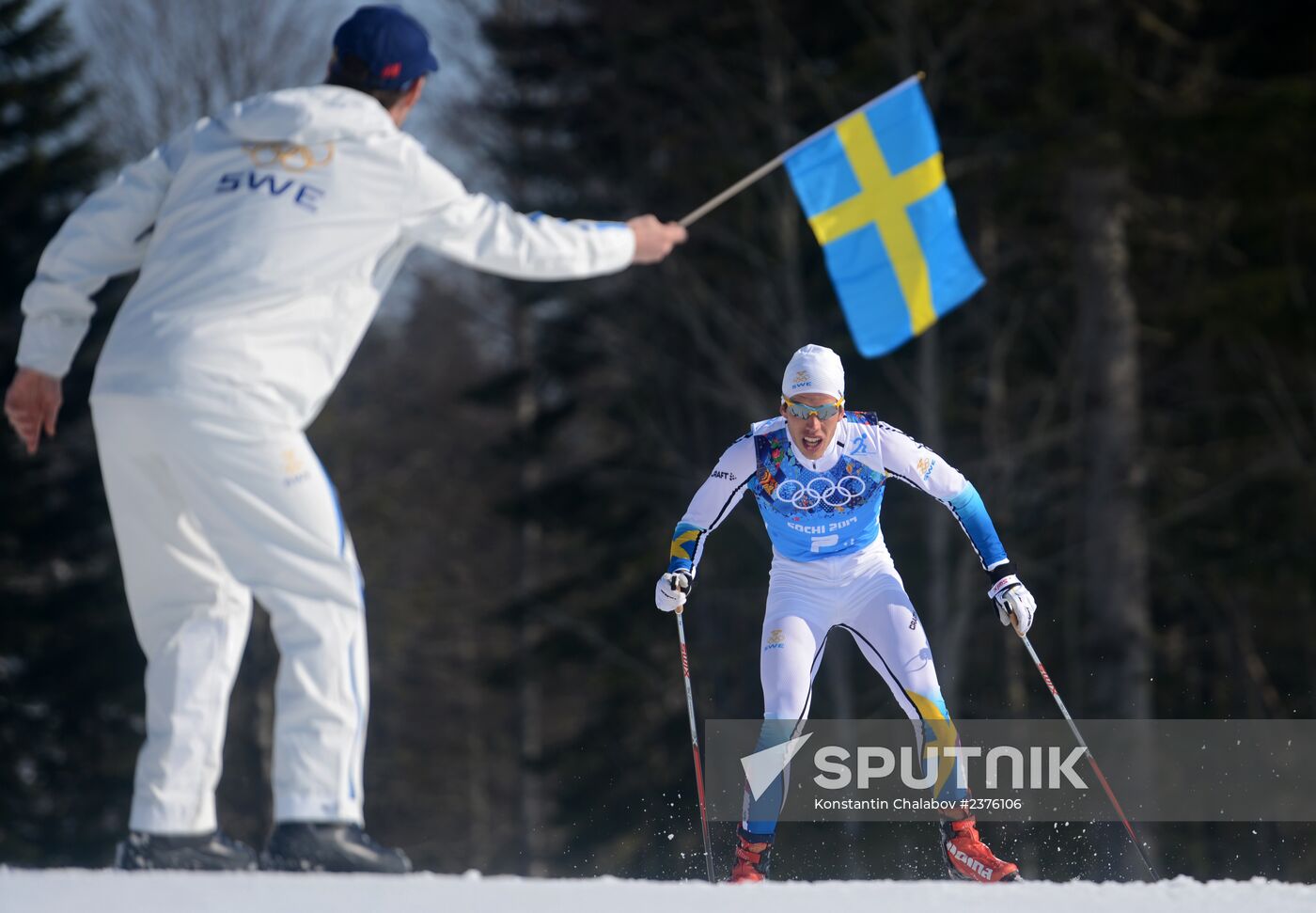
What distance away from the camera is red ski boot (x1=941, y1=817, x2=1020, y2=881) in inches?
235

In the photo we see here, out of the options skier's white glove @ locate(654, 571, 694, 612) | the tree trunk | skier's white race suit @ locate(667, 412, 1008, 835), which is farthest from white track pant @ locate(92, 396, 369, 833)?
the tree trunk

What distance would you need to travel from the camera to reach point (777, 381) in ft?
60.7

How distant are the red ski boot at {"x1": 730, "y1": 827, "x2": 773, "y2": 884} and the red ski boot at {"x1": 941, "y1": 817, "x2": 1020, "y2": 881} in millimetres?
661

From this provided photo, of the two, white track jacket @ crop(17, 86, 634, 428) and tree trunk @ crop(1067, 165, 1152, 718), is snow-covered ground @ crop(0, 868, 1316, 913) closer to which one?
white track jacket @ crop(17, 86, 634, 428)

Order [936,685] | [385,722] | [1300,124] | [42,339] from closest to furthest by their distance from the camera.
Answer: [42,339]
[936,685]
[1300,124]
[385,722]

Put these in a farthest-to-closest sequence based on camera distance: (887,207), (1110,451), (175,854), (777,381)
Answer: (777,381) < (1110,451) < (887,207) < (175,854)

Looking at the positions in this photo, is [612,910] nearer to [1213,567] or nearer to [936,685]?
[936,685]

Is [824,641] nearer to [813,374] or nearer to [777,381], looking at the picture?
[813,374]

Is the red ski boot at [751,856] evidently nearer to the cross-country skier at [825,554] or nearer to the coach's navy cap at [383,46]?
the cross-country skier at [825,554]

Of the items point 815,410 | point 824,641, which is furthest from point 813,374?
point 824,641

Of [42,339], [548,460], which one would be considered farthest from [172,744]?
[548,460]

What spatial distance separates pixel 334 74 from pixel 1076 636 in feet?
49.3

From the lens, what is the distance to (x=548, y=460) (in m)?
24.5

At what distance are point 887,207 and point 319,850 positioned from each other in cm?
523
